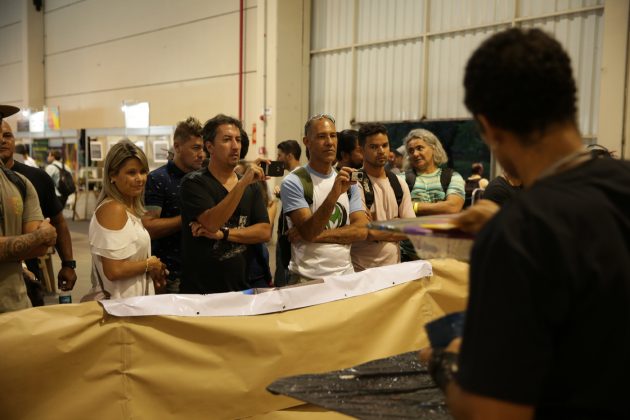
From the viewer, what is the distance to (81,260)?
891 cm

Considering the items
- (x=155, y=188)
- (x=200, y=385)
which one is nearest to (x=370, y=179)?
(x=155, y=188)

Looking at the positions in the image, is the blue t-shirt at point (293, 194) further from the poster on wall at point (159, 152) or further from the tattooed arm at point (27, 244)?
the poster on wall at point (159, 152)

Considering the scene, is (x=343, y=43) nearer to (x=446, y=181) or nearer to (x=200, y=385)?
(x=446, y=181)

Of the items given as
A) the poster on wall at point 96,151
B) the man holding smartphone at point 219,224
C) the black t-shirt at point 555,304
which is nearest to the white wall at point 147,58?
the poster on wall at point 96,151

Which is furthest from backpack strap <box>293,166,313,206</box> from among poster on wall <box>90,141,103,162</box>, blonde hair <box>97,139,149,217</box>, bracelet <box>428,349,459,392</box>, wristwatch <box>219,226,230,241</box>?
poster on wall <box>90,141,103,162</box>

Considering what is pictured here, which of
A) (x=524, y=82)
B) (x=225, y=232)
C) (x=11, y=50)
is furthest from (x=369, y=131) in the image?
(x=11, y=50)

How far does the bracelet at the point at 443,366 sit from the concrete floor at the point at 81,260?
4.13m

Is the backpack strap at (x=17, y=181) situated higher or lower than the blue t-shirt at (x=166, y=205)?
higher

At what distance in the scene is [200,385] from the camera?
2.68m

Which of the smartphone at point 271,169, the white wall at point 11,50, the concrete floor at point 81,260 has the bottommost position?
the concrete floor at point 81,260

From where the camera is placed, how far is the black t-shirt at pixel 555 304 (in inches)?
39.6

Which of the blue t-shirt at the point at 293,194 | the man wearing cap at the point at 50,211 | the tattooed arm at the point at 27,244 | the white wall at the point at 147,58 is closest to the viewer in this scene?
the tattooed arm at the point at 27,244

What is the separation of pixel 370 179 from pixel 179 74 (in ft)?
27.4

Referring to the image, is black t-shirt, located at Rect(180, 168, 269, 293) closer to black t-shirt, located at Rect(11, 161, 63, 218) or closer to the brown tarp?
the brown tarp
